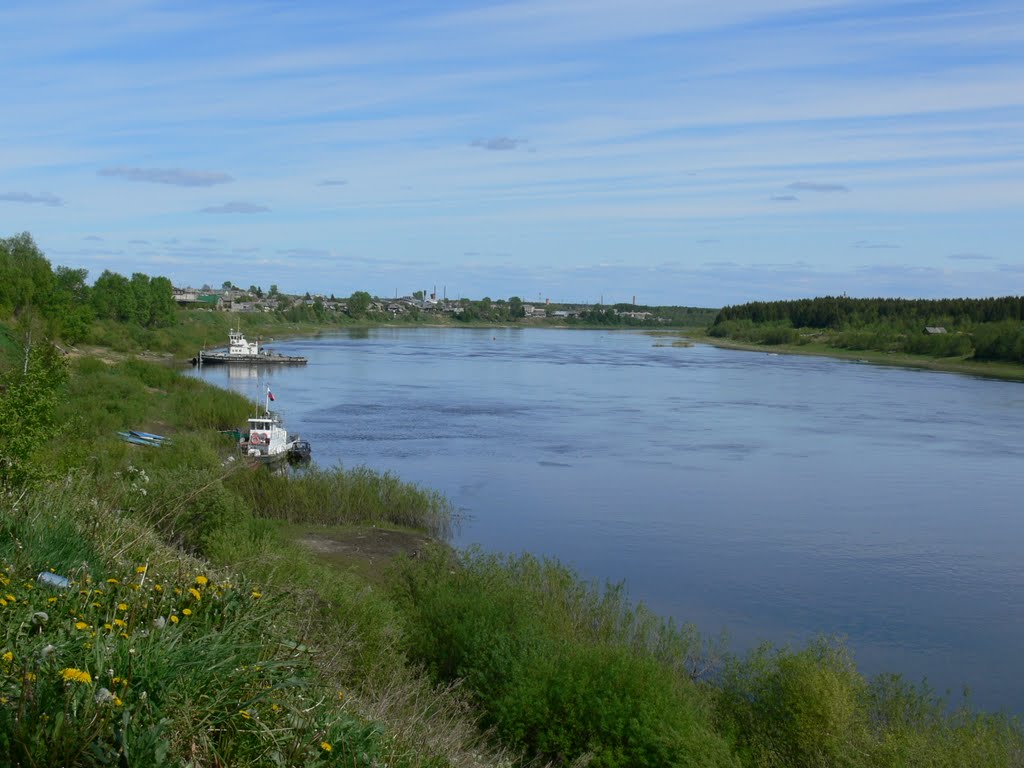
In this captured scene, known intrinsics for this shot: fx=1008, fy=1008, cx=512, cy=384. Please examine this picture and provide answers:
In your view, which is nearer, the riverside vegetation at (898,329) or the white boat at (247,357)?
the white boat at (247,357)

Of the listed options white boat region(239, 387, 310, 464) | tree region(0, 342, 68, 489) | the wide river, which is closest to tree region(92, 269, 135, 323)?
the wide river

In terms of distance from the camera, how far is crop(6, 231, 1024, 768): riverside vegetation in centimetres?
461

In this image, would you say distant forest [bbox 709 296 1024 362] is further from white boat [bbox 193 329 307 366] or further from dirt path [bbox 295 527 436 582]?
dirt path [bbox 295 527 436 582]

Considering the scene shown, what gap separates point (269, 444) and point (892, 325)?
101 meters

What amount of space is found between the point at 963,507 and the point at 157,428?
25508 millimetres

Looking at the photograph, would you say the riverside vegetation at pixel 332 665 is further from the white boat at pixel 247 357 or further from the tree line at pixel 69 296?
the white boat at pixel 247 357

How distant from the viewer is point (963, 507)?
26766 millimetres

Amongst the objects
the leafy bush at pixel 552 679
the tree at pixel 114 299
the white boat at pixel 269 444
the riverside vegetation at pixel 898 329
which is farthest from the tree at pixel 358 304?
the leafy bush at pixel 552 679

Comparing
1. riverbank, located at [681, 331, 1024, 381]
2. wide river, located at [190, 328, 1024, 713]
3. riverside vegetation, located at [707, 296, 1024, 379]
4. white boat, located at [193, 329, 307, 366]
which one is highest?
riverside vegetation, located at [707, 296, 1024, 379]

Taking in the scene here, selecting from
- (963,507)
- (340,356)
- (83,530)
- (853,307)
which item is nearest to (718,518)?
(963,507)

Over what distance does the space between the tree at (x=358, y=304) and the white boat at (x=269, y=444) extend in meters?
139

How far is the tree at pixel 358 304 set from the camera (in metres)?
170

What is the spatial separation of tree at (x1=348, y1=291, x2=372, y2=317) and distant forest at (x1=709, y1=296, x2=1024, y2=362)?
5842 cm

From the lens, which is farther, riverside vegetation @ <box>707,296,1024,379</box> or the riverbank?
riverside vegetation @ <box>707,296,1024,379</box>
